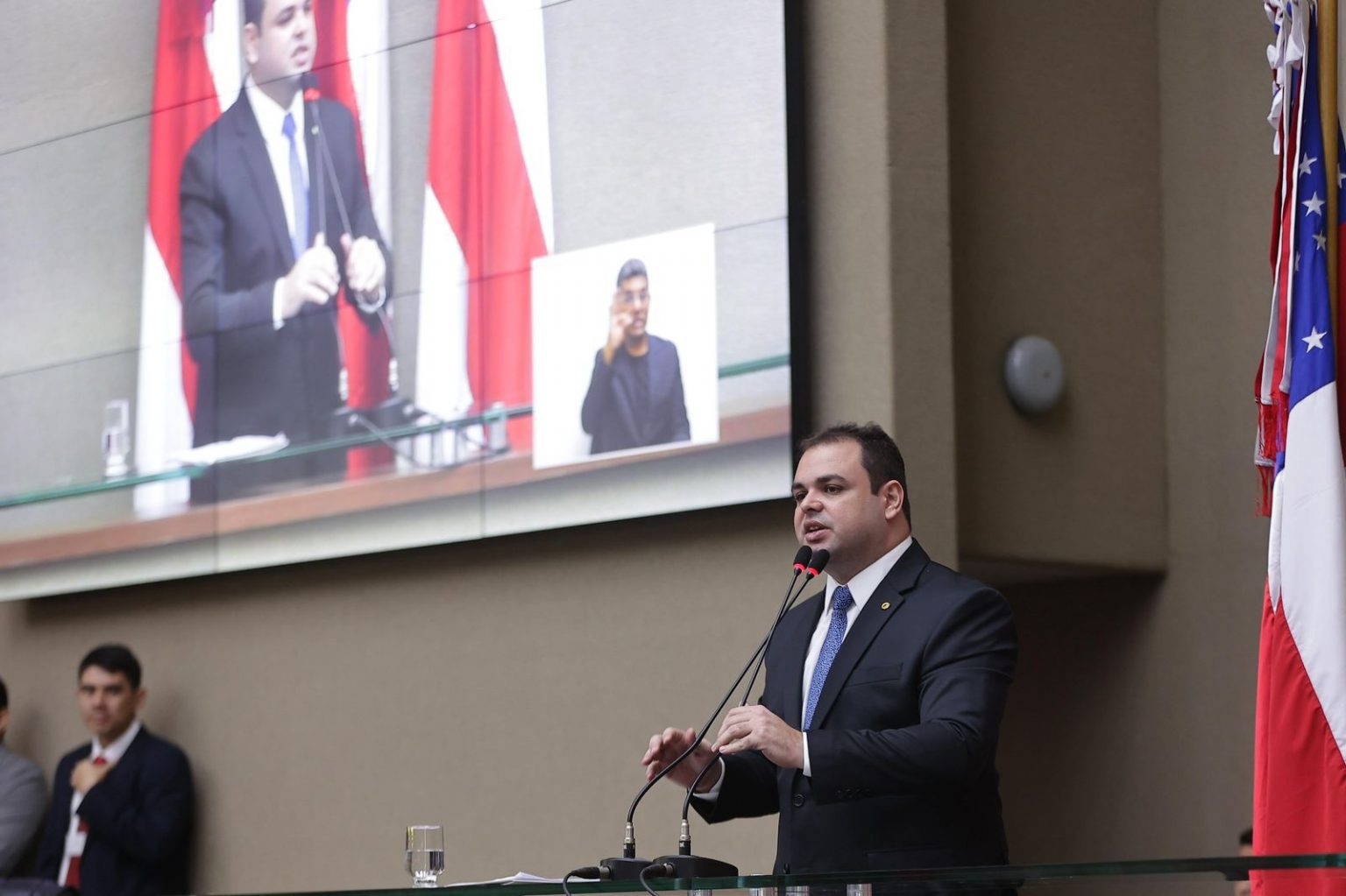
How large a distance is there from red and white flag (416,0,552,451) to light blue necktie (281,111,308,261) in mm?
507

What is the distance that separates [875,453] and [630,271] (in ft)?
6.76

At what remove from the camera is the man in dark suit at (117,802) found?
19.4 ft

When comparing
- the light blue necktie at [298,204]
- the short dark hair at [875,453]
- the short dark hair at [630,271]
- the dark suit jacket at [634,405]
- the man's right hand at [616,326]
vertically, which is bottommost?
the short dark hair at [875,453]

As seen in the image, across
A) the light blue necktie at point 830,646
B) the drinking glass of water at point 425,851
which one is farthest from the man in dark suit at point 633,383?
the drinking glass of water at point 425,851

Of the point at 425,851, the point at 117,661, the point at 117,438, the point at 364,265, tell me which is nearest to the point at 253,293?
the point at 364,265

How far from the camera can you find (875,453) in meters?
3.39

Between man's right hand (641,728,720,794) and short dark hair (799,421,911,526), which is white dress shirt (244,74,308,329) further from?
man's right hand (641,728,720,794)

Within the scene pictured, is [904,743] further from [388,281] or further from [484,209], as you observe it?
[388,281]

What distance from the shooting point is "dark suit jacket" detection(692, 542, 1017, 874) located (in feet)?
9.44

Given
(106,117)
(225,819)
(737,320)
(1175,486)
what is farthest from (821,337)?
(106,117)

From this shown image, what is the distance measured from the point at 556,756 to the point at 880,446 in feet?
7.52

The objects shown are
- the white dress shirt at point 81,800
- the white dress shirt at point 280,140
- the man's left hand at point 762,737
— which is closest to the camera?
the man's left hand at point 762,737

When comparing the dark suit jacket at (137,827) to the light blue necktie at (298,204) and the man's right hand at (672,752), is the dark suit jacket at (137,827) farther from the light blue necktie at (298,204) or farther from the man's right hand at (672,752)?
the man's right hand at (672,752)

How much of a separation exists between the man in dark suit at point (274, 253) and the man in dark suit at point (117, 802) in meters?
0.70
